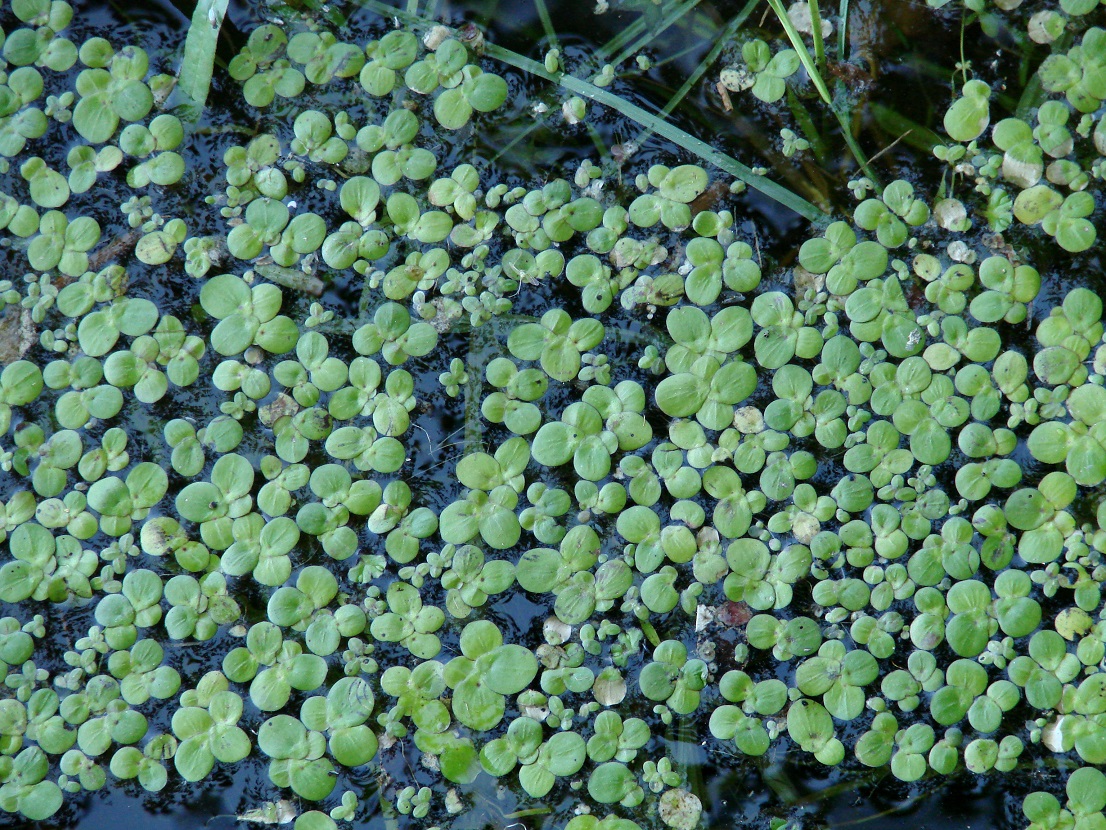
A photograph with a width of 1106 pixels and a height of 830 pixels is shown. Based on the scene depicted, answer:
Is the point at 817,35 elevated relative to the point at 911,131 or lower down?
elevated

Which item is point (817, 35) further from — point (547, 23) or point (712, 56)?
point (547, 23)

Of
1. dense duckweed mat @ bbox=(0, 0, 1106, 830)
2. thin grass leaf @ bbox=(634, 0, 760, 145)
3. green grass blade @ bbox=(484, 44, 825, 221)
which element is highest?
thin grass leaf @ bbox=(634, 0, 760, 145)

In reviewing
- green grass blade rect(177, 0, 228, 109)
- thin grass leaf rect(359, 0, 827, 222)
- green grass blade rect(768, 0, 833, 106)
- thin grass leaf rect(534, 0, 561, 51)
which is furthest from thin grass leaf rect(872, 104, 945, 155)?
green grass blade rect(177, 0, 228, 109)

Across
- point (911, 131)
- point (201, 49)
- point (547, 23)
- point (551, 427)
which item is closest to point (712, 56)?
point (547, 23)

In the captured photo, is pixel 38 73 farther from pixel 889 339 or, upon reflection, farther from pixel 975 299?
pixel 975 299

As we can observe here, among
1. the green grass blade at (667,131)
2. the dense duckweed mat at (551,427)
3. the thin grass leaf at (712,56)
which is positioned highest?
the thin grass leaf at (712,56)

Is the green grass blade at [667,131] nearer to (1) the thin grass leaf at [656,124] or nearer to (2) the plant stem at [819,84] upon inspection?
(1) the thin grass leaf at [656,124]

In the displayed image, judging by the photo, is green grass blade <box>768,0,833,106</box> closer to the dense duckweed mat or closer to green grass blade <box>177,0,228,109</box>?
the dense duckweed mat

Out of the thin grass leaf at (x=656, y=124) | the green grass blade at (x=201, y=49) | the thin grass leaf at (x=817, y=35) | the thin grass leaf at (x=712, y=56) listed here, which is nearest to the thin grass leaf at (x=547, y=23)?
the thin grass leaf at (x=656, y=124)
